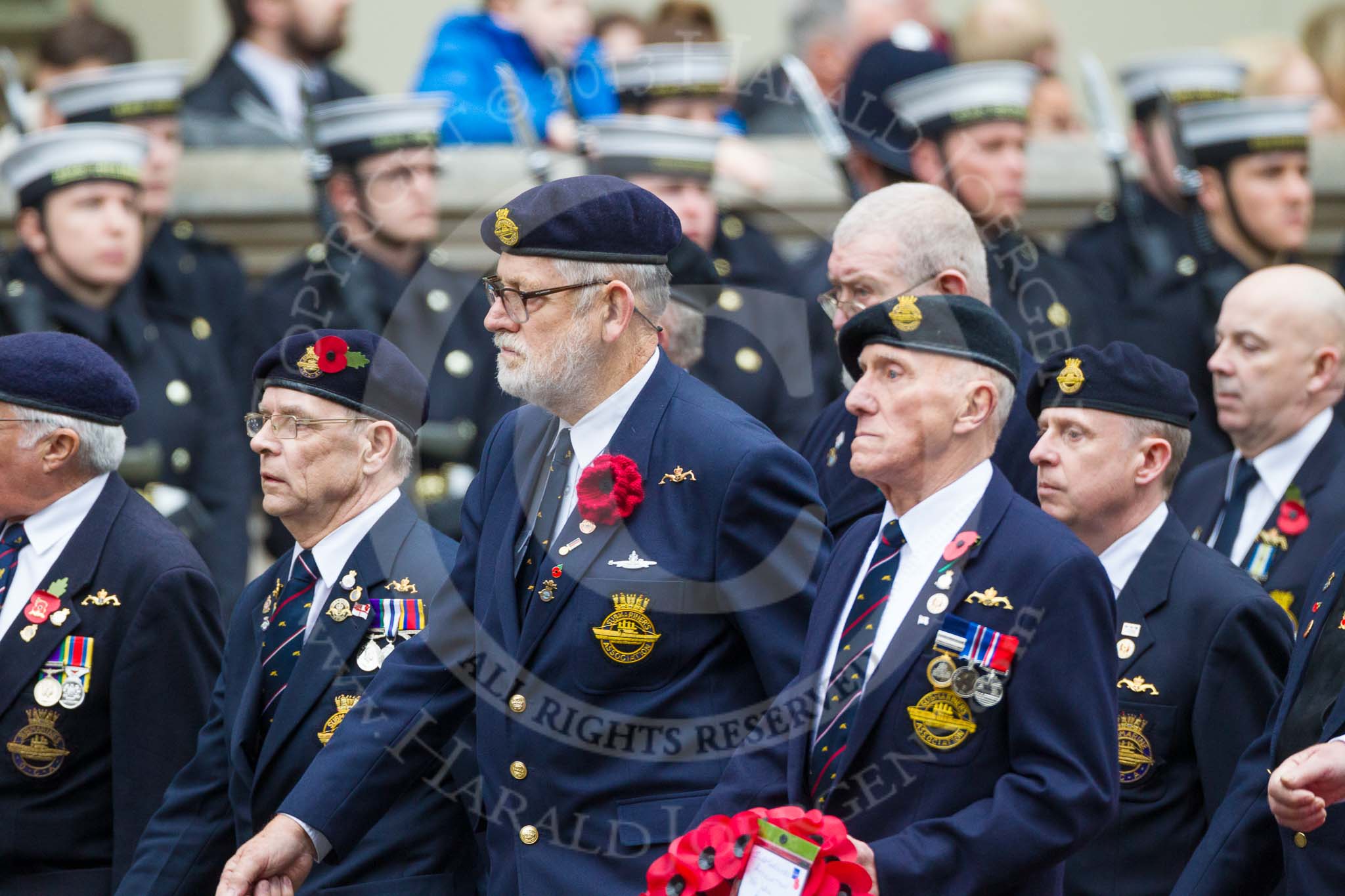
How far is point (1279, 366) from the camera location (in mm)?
5688

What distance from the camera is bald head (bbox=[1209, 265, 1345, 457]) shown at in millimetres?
5684

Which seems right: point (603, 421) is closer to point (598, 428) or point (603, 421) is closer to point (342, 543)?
point (598, 428)

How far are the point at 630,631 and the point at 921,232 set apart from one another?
1.60 m

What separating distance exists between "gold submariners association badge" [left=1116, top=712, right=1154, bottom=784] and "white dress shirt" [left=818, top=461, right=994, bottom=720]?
3.09 feet

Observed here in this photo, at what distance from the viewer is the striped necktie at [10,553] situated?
511 cm

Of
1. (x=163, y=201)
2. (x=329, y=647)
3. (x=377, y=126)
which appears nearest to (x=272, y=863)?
(x=329, y=647)

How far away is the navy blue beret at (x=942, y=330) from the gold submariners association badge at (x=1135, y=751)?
0.98 meters

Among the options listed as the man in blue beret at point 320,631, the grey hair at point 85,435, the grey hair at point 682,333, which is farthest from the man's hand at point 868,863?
the grey hair at point 85,435

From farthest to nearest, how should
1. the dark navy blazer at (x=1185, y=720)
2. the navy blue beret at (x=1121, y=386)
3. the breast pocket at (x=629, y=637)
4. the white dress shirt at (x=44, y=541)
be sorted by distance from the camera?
the white dress shirt at (x=44, y=541)
the navy blue beret at (x=1121, y=386)
the dark navy blazer at (x=1185, y=720)
the breast pocket at (x=629, y=637)

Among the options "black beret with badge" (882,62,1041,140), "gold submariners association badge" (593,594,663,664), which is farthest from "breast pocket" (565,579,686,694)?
"black beret with badge" (882,62,1041,140)

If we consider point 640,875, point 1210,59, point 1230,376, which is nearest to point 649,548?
point 640,875

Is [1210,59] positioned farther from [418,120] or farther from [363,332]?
[363,332]

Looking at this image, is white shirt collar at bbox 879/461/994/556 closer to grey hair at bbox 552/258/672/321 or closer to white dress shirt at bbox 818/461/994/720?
white dress shirt at bbox 818/461/994/720

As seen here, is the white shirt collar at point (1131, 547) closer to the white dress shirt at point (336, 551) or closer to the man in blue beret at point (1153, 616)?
the man in blue beret at point (1153, 616)
